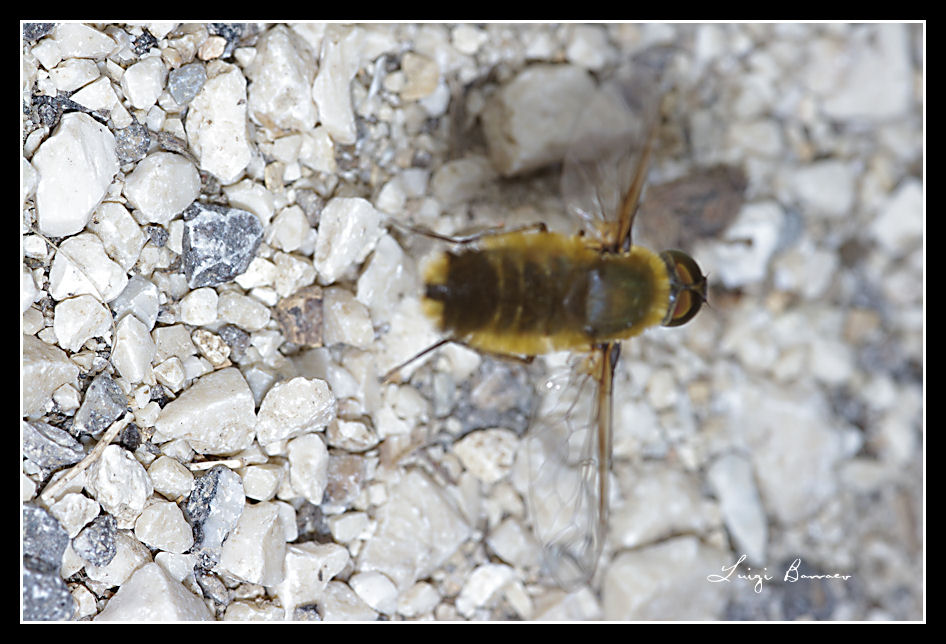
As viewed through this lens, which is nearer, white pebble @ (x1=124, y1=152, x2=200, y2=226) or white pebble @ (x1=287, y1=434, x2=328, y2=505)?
white pebble @ (x1=124, y1=152, x2=200, y2=226)

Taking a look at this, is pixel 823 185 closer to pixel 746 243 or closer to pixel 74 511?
pixel 746 243

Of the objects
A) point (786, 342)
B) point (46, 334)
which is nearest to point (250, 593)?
point (46, 334)

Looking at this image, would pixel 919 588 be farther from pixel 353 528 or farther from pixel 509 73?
pixel 509 73

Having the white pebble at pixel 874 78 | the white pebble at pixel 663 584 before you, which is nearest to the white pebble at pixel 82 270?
the white pebble at pixel 663 584

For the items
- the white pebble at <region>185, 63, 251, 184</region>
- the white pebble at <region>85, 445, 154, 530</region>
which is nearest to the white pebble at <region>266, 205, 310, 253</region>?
the white pebble at <region>185, 63, 251, 184</region>

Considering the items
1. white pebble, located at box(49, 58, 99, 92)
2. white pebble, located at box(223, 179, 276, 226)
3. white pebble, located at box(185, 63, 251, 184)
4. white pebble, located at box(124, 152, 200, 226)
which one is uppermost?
white pebble, located at box(49, 58, 99, 92)

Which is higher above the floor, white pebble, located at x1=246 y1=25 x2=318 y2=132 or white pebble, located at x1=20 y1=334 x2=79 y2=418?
white pebble, located at x1=246 y1=25 x2=318 y2=132

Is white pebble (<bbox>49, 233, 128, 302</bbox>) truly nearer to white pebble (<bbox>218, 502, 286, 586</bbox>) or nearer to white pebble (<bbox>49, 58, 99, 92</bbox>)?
white pebble (<bbox>49, 58, 99, 92</bbox>)
